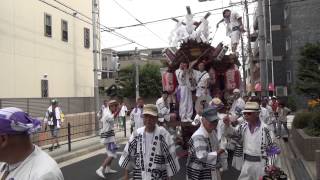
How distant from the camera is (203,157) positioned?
18.4 feet

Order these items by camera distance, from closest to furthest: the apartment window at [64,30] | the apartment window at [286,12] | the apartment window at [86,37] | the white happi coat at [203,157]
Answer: the white happi coat at [203,157] < the apartment window at [64,30] < the apartment window at [86,37] < the apartment window at [286,12]

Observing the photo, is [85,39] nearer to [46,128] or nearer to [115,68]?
[115,68]

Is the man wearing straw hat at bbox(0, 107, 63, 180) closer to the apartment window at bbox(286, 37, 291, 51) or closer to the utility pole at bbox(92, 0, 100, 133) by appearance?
the utility pole at bbox(92, 0, 100, 133)

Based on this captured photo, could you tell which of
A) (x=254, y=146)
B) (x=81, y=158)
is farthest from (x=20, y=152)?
(x=81, y=158)

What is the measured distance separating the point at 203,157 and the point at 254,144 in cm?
142

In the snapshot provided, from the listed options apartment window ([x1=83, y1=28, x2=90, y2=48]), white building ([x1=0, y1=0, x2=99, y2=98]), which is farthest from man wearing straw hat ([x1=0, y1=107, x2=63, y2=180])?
apartment window ([x1=83, y1=28, x2=90, y2=48])

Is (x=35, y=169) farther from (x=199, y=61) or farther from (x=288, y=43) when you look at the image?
(x=288, y=43)

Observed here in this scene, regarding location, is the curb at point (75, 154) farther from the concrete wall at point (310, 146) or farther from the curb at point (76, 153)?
the concrete wall at point (310, 146)

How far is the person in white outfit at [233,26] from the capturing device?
14.7 m

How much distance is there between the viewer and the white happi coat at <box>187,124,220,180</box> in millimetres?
5637

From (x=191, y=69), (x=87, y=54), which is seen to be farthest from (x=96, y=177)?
(x=87, y=54)

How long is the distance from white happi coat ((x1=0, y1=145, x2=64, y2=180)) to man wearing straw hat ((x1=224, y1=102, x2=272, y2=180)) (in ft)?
13.8

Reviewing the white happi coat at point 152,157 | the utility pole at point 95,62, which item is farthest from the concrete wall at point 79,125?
the white happi coat at point 152,157

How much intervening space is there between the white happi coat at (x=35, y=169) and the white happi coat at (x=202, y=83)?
30.1 ft
